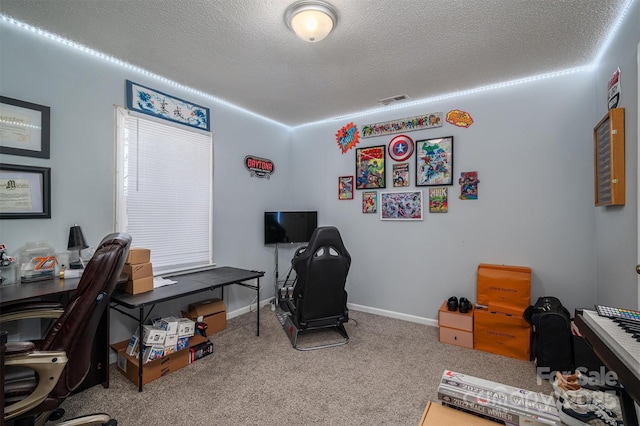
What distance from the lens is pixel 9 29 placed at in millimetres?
2068

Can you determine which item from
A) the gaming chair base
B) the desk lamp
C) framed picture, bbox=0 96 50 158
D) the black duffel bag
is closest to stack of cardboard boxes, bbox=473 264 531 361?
the black duffel bag

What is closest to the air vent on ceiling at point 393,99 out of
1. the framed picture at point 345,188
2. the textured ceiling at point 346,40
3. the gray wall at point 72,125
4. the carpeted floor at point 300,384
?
the textured ceiling at point 346,40

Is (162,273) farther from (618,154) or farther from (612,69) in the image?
(612,69)

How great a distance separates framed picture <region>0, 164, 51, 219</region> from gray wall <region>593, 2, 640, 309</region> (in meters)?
3.98

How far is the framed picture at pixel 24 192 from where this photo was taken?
2.05 metres

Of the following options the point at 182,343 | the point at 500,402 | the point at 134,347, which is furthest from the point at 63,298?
the point at 500,402

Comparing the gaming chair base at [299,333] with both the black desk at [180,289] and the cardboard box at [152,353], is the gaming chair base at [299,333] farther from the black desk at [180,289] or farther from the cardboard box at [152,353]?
the cardboard box at [152,353]

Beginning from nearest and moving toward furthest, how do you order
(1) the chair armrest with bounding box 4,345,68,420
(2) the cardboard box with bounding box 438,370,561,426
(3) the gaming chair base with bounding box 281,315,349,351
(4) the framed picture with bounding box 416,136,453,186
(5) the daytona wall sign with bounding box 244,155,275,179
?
(2) the cardboard box with bounding box 438,370,561,426 < (1) the chair armrest with bounding box 4,345,68,420 < (3) the gaming chair base with bounding box 281,315,349,351 < (4) the framed picture with bounding box 416,136,453,186 < (5) the daytona wall sign with bounding box 244,155,275,179

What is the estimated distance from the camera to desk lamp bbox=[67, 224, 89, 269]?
7.44 feet

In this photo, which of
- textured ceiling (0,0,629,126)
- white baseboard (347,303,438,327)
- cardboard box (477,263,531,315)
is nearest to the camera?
textured ceiling (0,0,629,126)

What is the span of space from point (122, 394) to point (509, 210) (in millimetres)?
3737

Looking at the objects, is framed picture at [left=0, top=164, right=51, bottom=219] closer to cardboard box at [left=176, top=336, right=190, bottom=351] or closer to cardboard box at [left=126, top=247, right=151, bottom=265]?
cardboard box at [left=126, top=247, right=151, bottom=265]

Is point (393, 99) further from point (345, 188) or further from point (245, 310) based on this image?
point (245, 310)

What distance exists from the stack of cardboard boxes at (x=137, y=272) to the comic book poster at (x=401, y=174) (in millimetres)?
2784
